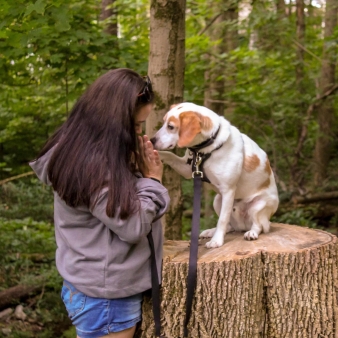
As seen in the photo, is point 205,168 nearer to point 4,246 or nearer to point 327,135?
point 4,246

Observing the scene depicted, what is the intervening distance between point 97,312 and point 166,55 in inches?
90.3

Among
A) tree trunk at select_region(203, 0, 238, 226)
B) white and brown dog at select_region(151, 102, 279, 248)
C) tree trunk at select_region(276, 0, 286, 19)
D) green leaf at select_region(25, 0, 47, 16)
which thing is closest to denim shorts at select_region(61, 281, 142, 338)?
white and brown dog at select_region(151, 102, 279, 248)

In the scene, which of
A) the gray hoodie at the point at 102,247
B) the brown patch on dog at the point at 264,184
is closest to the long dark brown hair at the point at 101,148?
the gray hoodie at the point at 102,247

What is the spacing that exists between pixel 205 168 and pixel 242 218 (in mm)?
632

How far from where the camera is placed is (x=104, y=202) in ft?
7.08

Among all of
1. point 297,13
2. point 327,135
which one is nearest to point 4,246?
point 327,135

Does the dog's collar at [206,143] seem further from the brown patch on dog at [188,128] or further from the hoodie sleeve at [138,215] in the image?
the hoodie sleeve at [138,215]

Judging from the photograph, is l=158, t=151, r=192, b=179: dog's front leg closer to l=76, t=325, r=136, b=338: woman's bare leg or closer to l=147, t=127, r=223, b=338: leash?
l=147, t=127, r=223, b=338: leash

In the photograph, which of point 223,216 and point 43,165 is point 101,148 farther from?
point 223,216

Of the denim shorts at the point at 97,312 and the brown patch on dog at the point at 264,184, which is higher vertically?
the brown patch on dog at the point at 264,184

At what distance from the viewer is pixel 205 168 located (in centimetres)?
295

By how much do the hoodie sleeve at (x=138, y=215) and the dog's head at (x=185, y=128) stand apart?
0.56 meters

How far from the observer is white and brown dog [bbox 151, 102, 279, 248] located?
2.83 metres

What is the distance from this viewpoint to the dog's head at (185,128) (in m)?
2.76
